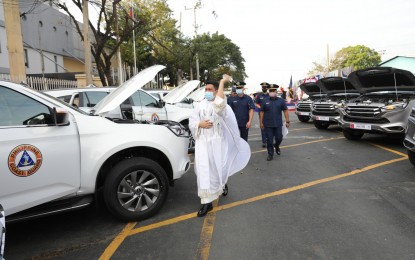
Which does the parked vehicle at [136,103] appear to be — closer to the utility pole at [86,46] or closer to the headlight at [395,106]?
the headlight at [395,106]

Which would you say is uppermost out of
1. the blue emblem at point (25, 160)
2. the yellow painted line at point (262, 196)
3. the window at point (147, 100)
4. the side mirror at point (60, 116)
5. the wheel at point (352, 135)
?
the window at point (147, 100)

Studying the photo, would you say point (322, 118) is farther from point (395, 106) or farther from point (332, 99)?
point (395, 106)

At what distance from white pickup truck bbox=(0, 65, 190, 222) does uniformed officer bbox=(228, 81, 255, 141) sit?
11.1ft

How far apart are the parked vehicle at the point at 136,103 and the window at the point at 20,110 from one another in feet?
11.1

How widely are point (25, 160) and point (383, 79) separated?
8.69 meters

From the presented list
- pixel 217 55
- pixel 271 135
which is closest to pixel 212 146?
pixel 271 135

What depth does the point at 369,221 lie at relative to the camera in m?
3.68

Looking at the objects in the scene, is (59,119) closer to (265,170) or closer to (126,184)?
(126,184)

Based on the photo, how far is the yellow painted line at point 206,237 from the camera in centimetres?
307

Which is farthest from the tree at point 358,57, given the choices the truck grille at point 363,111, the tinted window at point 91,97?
the tinted window at point 91,97

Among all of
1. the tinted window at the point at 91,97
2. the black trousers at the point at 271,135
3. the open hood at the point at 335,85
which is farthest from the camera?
the open hood at the point at 335,85

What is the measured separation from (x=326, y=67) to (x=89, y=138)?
63.8 metres

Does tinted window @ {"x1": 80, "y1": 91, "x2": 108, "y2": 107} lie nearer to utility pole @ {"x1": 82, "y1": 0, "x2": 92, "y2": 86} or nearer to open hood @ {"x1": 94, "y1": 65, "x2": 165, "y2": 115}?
open hood @ {"x1": 94, "y1": 65, "x2": 165, "y2": 115}

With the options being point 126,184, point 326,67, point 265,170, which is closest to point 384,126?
point 265,170
